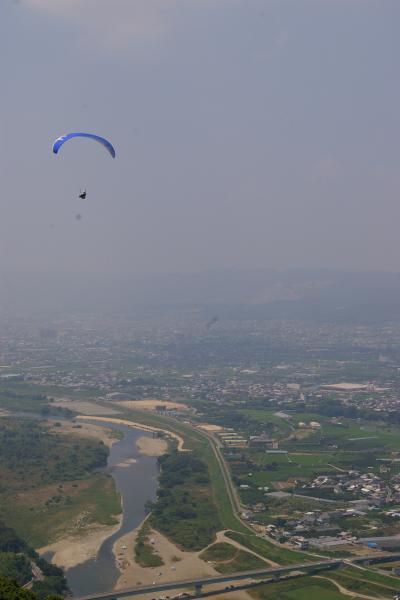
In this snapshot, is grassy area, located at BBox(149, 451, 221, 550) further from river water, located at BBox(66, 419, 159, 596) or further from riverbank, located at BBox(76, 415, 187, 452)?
riverbank, located at BBox(76, 415, 187, 452)

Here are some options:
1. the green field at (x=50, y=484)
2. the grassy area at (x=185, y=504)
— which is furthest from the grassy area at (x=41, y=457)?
the grassy area at (x=185, y=504)

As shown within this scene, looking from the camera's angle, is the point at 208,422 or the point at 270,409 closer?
the point at 208,422

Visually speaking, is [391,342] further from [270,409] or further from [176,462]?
[176,462]

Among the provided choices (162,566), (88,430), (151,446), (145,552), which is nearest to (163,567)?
(162,566)

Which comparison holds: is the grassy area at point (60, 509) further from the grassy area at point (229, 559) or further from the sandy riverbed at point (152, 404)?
the sandy riverbed at point (152, 404)

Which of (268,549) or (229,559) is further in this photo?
(268,549)

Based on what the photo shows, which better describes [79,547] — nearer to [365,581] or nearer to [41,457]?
[365,581]

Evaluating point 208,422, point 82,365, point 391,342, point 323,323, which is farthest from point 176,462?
point 323,323
